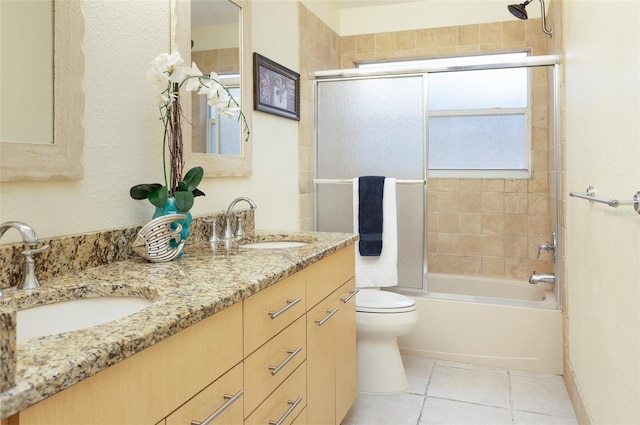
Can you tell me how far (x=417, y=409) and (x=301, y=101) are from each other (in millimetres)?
1858

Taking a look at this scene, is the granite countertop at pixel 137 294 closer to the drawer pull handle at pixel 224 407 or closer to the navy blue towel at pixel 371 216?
the drawer pull handle at pixel 224 407

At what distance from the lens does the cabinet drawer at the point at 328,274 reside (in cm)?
166

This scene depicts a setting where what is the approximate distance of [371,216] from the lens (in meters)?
2.91

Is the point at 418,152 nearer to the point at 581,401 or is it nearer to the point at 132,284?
the point at 581,401

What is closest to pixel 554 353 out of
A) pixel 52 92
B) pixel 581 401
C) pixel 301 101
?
pixel 581 401

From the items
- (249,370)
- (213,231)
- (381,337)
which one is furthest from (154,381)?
(381,337)

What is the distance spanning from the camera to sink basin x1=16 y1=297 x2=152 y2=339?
41.6 inches

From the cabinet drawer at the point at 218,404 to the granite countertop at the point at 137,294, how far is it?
163 mm

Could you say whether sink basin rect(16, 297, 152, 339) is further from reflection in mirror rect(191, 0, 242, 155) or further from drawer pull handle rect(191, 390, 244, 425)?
reflection in mirror rect(191, 0, 242, 155)

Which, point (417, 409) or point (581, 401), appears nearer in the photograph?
point (581, 401)

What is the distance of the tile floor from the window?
1.52m

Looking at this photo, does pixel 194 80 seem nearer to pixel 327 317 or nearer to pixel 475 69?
pixel 327 317

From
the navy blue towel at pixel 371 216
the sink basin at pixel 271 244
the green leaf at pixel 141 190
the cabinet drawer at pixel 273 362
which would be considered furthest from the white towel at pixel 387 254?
the green leaf at pixel 141 190

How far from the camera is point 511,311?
9.18ft
